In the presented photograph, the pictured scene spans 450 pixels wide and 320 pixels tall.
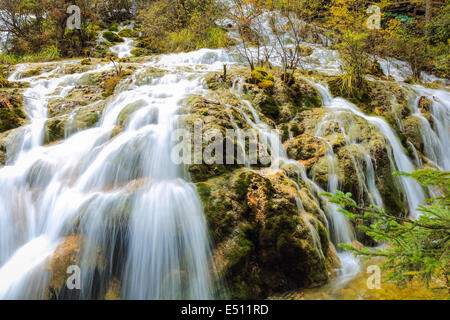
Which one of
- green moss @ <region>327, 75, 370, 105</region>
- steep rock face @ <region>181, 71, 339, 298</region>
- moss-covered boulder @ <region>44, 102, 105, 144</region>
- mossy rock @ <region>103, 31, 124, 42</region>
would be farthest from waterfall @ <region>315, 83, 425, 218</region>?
mossy rock @ <region>103, 31, 124, 42</region>

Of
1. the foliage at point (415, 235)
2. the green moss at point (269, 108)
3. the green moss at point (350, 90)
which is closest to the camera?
the foliage at point (415, 235)

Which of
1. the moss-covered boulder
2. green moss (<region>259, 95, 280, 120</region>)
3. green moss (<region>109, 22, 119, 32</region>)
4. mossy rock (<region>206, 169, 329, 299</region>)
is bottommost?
mossy rock (<region>206, 169, 329, 299</region>)

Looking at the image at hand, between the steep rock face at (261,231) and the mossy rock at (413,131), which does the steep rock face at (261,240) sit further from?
the mossy rock at (413,131)

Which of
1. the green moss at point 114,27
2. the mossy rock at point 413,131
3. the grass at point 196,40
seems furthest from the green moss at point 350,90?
the green moss at point 114,27

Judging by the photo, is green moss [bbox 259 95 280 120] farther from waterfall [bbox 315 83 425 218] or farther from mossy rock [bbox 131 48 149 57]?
mossy rock [bbox 131 48 149 57]

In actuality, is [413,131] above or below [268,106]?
below

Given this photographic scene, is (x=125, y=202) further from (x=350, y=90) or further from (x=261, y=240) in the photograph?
(x=350, y=90)


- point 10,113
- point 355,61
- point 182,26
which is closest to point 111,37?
point 182,26

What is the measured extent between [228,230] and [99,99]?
20.1 ft

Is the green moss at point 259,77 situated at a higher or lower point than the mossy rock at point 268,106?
higher

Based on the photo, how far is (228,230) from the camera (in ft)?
10.4

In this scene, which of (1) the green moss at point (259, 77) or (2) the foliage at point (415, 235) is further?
(1) the green moss at point (259, 77)

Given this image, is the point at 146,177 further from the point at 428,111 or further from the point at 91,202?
the point at 428,111
